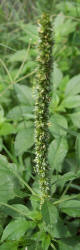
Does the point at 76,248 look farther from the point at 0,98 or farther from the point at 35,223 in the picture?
the point at 0,98

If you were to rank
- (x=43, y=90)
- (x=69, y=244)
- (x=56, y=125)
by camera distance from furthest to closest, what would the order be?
(x=56, y=125)
(x=69, y=244)
(x=43, y=90)

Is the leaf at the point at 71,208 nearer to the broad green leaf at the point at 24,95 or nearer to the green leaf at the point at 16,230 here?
the green leaf at the point at 16,230

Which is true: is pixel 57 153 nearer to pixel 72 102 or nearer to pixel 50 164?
pixel 50 164

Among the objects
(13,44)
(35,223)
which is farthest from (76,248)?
(13,44)

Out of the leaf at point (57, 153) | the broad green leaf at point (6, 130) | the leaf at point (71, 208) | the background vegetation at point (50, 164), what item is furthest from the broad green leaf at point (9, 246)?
the broad green leaf at point (6, 130)

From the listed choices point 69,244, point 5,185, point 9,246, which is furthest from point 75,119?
point 9,246
